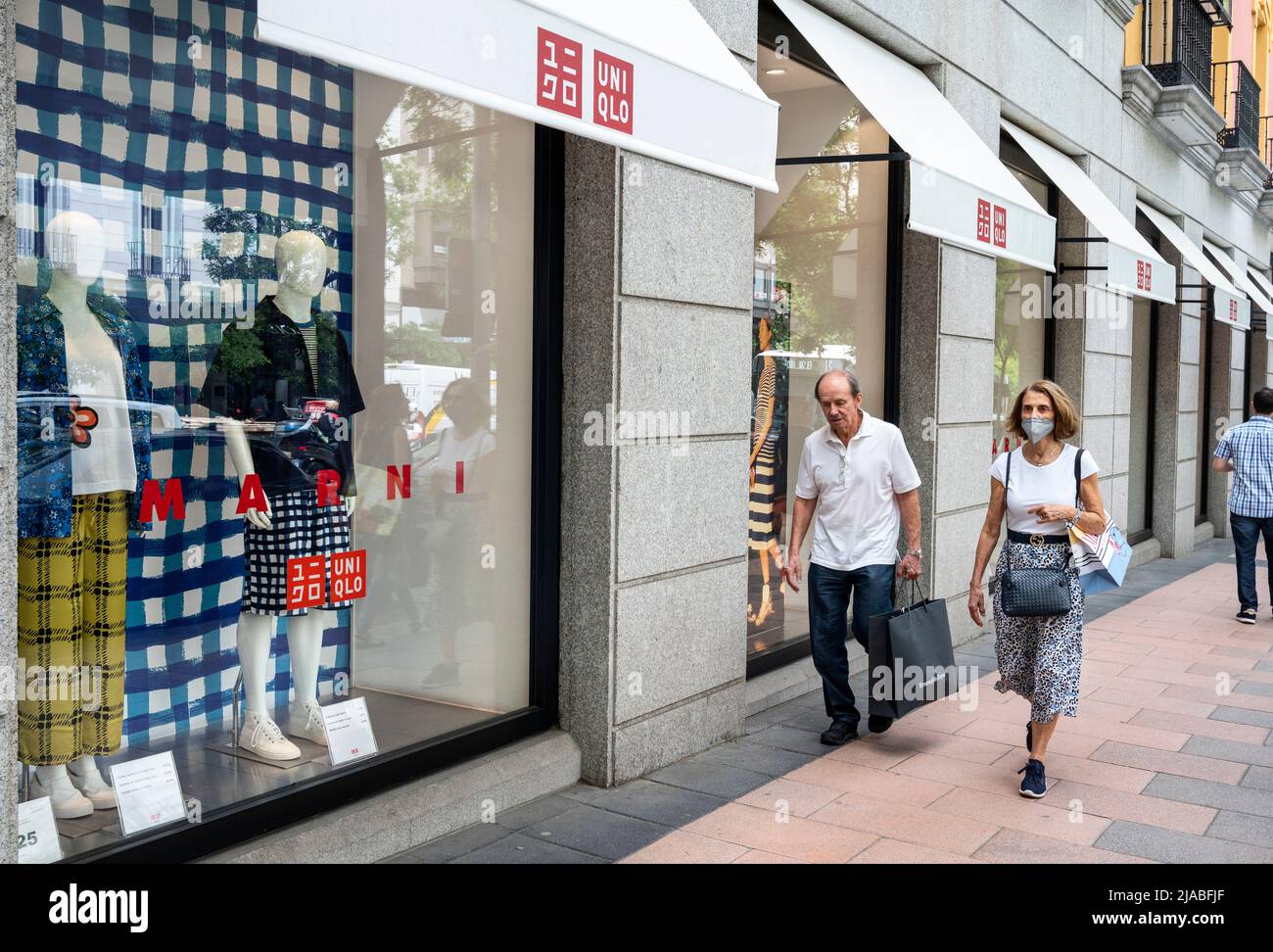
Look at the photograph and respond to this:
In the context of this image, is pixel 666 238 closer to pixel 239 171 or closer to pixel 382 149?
pixel 382 149

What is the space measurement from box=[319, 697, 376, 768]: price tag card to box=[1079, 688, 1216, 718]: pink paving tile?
15.2 ft

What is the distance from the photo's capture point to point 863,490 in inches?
237

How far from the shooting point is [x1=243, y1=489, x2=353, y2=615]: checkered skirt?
461 cm

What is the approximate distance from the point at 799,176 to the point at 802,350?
1100mm

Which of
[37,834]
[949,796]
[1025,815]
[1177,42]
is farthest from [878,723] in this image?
[1177,42]

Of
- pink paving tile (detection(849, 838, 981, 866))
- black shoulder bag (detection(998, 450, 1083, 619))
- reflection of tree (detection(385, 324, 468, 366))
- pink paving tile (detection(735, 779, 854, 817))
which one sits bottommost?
pink paving tile (detection(735, 779, 854, 817))

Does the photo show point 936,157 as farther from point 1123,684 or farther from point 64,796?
point 64,796

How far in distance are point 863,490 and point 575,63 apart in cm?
297

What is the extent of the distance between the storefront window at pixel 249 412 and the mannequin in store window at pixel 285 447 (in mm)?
10

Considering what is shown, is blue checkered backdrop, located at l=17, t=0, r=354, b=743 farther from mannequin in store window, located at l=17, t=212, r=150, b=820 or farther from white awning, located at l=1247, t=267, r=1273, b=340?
white awning, located at l=1247, t=267, r=1273, b=340

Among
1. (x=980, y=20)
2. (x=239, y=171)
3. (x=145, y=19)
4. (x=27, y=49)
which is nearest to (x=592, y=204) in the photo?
(x=239, y=171)

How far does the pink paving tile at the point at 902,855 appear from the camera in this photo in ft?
14.8

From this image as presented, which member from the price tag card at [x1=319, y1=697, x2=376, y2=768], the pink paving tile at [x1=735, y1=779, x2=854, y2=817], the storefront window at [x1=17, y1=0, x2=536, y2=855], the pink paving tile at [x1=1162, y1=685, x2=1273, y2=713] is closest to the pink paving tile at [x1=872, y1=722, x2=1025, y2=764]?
the pink paving tile at [x1=735, y1=779, x2=854, y2=817]
